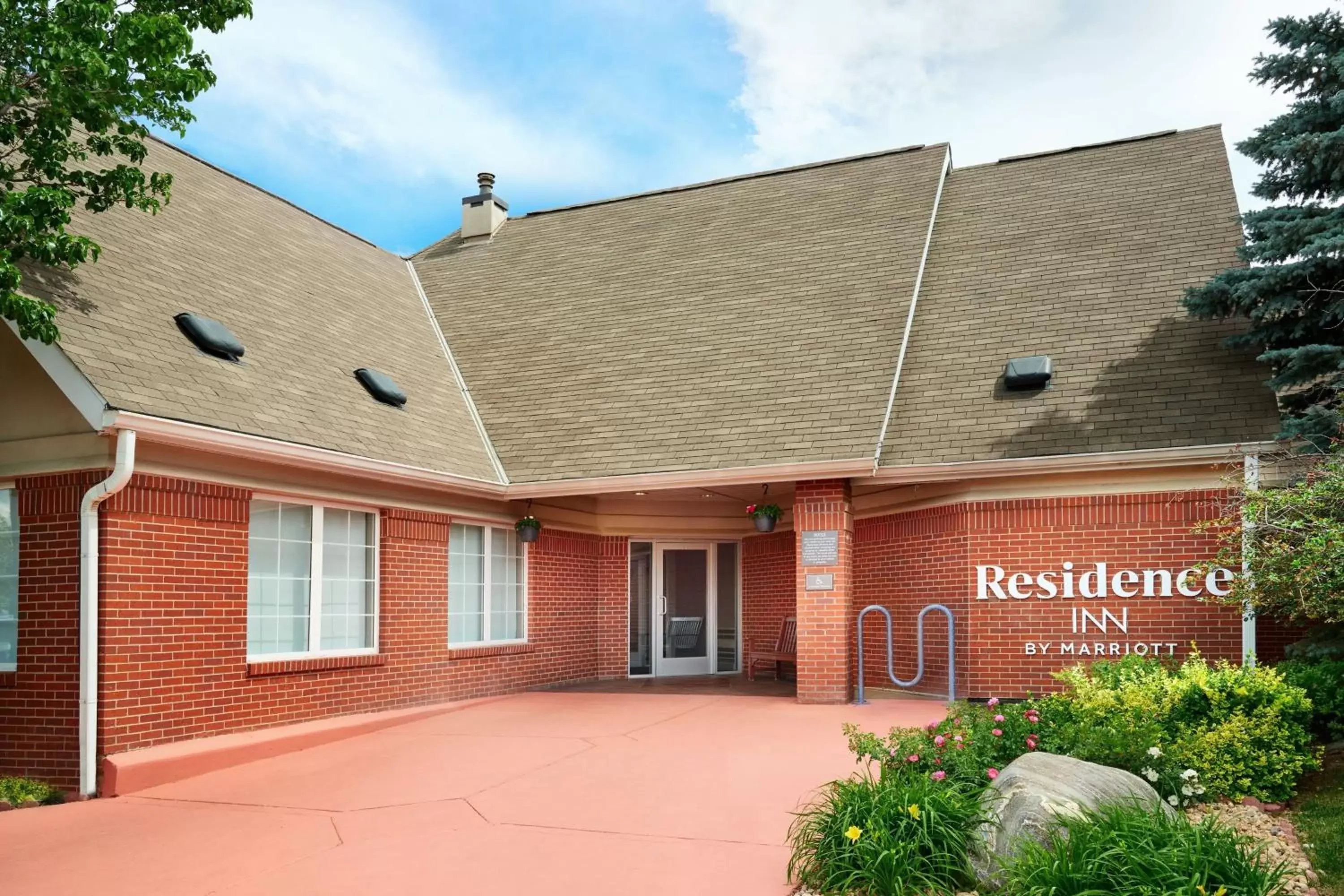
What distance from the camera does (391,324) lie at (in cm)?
1617

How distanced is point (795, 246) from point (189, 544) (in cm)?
1032

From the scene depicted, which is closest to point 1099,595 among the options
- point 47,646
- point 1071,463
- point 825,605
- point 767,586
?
point 1071,463

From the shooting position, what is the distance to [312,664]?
11.2 metres

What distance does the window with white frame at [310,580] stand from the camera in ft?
35.5

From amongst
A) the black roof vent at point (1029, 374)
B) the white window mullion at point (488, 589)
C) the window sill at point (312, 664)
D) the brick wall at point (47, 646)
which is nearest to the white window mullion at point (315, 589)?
the window sill at point (312, 664)

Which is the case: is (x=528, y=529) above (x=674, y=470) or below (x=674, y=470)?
below

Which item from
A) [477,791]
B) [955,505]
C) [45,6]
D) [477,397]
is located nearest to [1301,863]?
[477,791]

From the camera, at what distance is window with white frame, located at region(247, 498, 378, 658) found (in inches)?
426

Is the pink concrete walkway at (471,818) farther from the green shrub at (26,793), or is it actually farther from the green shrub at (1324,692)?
the green shrub at (1324,692)

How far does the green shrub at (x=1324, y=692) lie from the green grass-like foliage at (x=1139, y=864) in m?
3.45

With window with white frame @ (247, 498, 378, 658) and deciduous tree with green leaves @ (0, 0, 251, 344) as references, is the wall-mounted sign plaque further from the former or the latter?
deciduous tree with green leaves @ (0, 0, 251, 344)

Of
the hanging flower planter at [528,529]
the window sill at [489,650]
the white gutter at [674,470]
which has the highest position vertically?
the white gutter at [674,470]

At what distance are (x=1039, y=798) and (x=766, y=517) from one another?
8.02m

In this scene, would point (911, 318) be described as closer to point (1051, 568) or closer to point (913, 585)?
point (913, 585)
